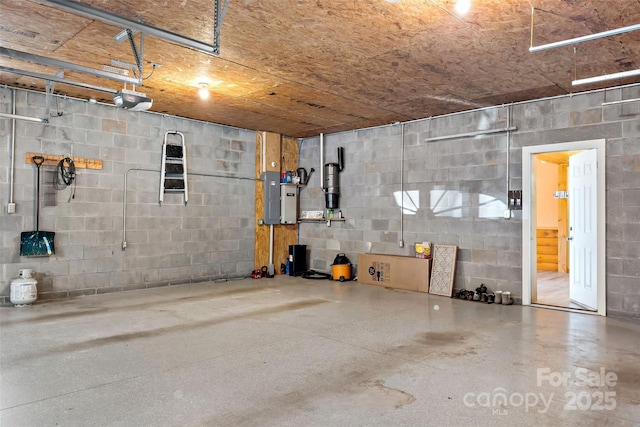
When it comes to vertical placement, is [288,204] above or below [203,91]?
below

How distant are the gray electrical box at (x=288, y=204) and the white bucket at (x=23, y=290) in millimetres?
4369

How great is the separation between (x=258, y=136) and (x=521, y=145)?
15.5 feet

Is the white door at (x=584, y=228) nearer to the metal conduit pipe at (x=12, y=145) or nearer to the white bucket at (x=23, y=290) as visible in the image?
the white bucket at (x=23, y=290)

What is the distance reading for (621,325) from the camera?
15.9ft

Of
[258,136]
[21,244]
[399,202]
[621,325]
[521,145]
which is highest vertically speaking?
[258,136]

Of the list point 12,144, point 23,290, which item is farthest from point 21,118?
point 23,290

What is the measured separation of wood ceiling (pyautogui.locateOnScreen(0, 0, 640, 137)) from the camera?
3438mm

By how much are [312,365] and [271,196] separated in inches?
212

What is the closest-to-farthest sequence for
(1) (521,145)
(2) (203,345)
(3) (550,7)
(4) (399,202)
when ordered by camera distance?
(3) (550,7), (2) (203,345), (1) (521,145), (4) (399,202)

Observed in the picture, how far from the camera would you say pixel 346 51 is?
170 inches

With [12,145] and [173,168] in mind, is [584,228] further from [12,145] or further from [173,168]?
[12,145]

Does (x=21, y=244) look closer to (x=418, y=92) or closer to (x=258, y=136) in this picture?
(x=258, y=136)

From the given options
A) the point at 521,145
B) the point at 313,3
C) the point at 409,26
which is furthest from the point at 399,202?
the point at 313,3

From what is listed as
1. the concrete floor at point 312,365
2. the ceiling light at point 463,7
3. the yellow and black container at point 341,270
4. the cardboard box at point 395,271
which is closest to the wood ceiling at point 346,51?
the ceiling light at point 463,7
